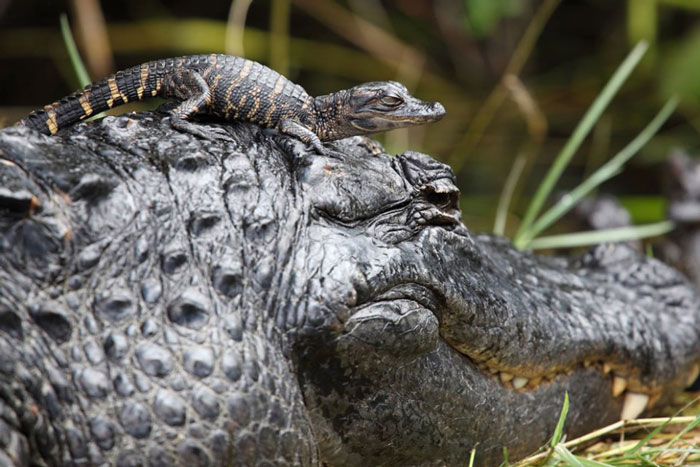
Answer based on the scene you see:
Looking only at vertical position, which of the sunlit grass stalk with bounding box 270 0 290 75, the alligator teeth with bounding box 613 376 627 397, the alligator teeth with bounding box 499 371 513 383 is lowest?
the alligator teeth with bounding box 613 376 627 397

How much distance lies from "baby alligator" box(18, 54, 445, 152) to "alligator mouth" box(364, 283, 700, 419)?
41cm

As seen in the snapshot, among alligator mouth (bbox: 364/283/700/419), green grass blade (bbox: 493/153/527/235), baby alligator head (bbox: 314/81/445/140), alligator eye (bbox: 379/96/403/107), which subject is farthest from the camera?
green grass blade (bbox: 493/153/527/235)

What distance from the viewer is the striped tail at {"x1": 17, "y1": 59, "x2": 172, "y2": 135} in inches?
79.3

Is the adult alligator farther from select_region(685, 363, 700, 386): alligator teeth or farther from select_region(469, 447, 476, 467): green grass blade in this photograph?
select_region(685, 363, 700, 386): alligator teeth

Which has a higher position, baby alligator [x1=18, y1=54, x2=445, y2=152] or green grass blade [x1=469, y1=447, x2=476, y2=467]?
baby alligator [x1=18, y1=54, x2=445, y2=152]

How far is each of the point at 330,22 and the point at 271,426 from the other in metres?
5.54

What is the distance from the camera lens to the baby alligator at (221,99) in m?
2.01

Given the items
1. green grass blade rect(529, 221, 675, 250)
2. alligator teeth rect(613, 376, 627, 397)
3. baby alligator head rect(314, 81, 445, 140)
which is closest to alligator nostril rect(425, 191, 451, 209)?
baby alligator head rect(314, 81, 445, 140)

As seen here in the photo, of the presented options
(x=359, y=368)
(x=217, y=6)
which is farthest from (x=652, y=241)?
(x=217, y=6)

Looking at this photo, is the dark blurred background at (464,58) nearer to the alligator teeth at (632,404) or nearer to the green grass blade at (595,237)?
the green grass blade at (595,237)

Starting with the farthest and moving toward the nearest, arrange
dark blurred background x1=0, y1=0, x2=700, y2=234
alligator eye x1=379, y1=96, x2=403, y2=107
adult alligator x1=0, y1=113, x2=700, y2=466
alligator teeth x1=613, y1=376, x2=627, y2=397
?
dark blurred background x1=0, y1=0, x2=700, y2=234, alligator teeth x1=613, y1=376, x2=627, y2=397, alligator eye x1=379, y1=96, x2=403, y2=107, adult alligator x1=0, y1=113, x2=700, y2=466

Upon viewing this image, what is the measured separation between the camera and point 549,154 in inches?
258

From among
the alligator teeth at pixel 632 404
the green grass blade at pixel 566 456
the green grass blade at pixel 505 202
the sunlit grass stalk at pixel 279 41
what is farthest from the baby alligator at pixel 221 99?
the sunlit grass stalk at pixel 279 41

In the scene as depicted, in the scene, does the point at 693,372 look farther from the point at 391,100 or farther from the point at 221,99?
the point at 221,99
